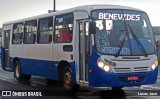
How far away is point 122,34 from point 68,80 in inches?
106

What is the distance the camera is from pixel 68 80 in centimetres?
1399

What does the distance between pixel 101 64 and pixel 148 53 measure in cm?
159

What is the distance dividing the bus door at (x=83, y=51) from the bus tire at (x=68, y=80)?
70 centimetres

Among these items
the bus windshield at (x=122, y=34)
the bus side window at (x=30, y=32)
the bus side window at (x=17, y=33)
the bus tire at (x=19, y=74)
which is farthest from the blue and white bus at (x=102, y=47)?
the bus tire at (x=19, y=74)

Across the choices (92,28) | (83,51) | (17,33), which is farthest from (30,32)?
(92,28)

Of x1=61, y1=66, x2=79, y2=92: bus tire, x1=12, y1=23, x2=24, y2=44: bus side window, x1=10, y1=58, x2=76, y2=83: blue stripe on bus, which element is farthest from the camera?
x1=12, y1=23, x2=24, y2=44: bus side window

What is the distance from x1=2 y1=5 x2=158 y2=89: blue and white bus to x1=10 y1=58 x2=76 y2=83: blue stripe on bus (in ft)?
0.12

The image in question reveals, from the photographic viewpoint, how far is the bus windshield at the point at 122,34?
40.5 feet

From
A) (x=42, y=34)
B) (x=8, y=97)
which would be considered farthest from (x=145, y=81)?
(x=42, y=34)

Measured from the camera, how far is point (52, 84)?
1719 cm

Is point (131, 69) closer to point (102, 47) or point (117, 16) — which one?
point (102, 47)

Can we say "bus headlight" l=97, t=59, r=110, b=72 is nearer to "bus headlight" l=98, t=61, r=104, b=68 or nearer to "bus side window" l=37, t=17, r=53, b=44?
"bus headlight" l=98, t=61, r=104, b=68

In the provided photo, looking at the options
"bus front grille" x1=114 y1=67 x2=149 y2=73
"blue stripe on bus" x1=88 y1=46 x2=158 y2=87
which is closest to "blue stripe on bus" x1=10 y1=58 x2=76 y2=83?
"blue stripe on bus" x1=88 y1=46 x2=158 y2=87

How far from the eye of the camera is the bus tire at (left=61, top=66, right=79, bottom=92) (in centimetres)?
1385
